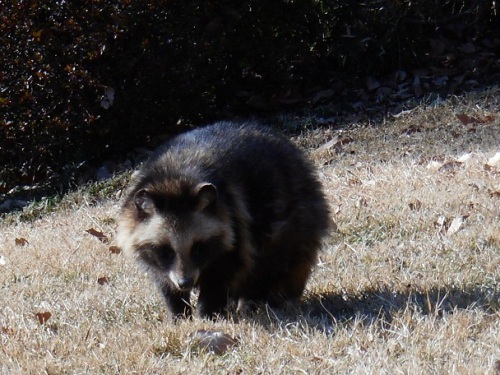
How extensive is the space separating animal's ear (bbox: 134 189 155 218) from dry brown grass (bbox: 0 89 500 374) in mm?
606

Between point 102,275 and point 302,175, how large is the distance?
5.10 ft

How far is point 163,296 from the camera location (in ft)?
17.2

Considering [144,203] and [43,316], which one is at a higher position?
[144,203]

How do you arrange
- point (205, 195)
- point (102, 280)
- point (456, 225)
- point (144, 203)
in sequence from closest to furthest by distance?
point (205, 195) → point (144, 203) → point (102, 280) → point (456, 225)

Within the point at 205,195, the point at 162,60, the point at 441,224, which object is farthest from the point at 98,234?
the point at 162,60

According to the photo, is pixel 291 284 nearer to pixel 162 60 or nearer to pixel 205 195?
pixel 205 195

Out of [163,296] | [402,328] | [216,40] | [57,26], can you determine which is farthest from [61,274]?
[216,40]

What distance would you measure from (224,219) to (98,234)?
8.17ft

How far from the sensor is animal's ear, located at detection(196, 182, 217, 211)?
4930mm

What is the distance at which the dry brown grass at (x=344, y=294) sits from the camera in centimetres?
434

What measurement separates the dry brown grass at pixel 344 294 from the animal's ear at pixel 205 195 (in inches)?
24.1

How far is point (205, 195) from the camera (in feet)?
16.3

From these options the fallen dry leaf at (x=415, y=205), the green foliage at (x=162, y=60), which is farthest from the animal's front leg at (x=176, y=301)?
the green foliage at (x=162, y=60)

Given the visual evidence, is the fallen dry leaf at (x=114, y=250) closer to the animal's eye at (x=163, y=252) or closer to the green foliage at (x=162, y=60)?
the animal's eye at (x=163, y=252)
